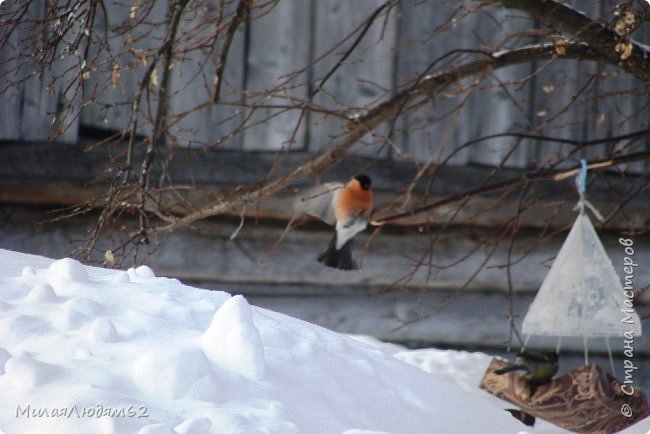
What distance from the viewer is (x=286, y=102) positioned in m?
3.71

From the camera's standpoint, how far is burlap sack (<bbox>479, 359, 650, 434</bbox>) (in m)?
2.38

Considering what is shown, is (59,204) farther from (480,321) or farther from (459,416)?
(459,416)

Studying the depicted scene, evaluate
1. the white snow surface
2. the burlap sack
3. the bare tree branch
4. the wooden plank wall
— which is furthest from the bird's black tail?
the white snow surface

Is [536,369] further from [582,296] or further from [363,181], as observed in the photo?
[363,181]

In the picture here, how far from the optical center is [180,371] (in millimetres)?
1359

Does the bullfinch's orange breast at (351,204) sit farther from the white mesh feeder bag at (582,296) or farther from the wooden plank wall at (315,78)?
the white mesh feeder bag at (582,296)

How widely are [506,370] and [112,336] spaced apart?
138 centimetres

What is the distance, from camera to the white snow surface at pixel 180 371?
1.29 m

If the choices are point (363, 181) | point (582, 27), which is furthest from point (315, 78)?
point (582, 27)

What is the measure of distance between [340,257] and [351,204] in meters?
0.22

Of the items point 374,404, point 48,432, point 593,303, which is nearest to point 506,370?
point 593,303

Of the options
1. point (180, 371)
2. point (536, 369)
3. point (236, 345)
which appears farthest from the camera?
point (536, 369)

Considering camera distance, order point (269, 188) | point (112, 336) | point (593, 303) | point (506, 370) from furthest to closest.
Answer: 1. point (269, 188)
2. point (506, 370)
3. point (593, 303)
4. point (112, 336)

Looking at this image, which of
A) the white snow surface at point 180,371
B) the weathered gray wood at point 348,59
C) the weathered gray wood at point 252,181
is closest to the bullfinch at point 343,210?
the weathered gray wood at point 252,181
